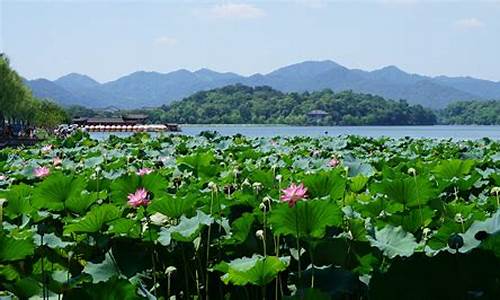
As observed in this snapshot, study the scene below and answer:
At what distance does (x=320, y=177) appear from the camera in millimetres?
2320

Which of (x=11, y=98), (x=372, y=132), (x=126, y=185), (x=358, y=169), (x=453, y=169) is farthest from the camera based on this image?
(x=11, y=98)

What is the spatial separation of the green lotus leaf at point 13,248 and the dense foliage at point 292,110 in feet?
281

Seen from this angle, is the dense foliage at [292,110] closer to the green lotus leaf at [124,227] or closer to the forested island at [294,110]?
the forested island at [294,110]

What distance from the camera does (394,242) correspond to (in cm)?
188

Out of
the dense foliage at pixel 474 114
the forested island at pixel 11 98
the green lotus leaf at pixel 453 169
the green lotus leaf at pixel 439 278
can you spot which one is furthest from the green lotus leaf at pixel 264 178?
the dense foliage at pixel 474 114

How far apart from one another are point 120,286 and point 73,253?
0.78m

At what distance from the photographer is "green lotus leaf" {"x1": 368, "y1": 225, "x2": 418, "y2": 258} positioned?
1.82m

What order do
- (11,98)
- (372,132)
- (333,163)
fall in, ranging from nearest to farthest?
1. (333,163)
2. (372,132)
3. (11,98)

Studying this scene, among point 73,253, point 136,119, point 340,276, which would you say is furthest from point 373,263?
point 136,119

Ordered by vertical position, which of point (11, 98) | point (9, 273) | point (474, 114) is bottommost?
point (474, 114)

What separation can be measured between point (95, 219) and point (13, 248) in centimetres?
31

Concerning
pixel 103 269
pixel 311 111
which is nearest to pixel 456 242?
pixel 103 269

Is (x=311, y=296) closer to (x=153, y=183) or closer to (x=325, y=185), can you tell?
(x=325, y=185)

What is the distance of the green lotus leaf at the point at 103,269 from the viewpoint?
1.95 metres
